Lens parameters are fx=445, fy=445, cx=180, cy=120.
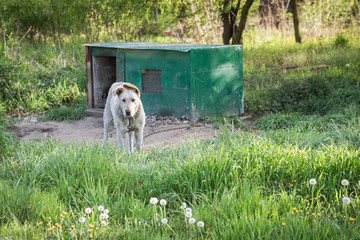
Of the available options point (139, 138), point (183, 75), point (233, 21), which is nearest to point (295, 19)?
point (233, 21)

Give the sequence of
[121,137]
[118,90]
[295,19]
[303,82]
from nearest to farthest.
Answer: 1. [118,90]
2. [121,137]
3. [303,82]
4. [295,19]

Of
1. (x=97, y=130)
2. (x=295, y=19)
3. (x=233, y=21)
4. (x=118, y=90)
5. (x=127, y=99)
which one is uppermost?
(x=295, y=19)

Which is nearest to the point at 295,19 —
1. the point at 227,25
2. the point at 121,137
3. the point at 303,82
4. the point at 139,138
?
the point at 227,25

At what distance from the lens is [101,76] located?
32.5 feet

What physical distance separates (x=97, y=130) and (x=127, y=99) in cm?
279

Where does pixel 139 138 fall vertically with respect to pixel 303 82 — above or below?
below

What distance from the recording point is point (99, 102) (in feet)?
32.3

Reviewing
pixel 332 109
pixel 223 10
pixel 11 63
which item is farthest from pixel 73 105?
pixel 332 109

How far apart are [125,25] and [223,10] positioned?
17.8 ft

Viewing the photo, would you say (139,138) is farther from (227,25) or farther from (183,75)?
(227,25)

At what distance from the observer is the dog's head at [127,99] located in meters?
5.59

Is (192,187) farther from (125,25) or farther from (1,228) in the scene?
(125,25)

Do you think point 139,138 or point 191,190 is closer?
point 191,190

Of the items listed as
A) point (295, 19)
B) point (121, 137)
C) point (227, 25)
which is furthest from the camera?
point (295, 19)
